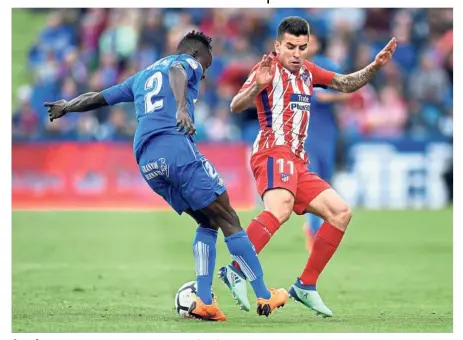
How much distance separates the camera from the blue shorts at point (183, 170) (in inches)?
291

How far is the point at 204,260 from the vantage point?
7684 mm

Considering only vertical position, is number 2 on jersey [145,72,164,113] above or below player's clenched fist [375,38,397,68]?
below

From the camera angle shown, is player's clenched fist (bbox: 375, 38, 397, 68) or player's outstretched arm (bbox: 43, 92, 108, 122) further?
player's clenched fist (bbox: 375, 38, 397, 68)

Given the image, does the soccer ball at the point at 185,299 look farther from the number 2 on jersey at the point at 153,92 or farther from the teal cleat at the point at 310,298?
the number 2 on jersey at the point at 153,92

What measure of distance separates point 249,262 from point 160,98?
4.53ft

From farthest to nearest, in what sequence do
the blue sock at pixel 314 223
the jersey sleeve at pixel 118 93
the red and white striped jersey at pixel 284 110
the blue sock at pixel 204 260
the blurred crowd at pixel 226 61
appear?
the blurred crowd at pixel 226 61 → the blue sock at pixel 314 223 → the red and white striped jersey at pixel 284 110 → the jersey sleeve at pixel 118 93 → the blue sock at pixel 204 260

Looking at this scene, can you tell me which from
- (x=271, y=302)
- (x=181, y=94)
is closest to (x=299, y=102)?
(x=181, y=94)

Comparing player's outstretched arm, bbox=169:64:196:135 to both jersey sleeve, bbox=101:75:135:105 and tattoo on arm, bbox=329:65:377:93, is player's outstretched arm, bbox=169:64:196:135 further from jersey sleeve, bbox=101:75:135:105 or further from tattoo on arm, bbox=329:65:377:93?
tattoo on arm, bbox=329:65:377:93

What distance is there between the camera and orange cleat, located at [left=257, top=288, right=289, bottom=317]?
7555 millimetres

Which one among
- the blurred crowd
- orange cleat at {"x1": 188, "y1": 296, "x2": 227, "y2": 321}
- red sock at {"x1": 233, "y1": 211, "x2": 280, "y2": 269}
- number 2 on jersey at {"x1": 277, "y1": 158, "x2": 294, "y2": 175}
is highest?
the blurred crowd

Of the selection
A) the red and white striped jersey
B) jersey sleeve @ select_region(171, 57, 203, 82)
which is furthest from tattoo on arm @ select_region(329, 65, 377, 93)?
jersey sleeve @ select_region(171, 57, 203, 82)

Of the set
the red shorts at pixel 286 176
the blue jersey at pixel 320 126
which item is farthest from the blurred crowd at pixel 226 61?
the red shorts at pixel 286 176

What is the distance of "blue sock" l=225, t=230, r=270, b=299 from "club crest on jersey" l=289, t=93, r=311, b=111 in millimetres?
1237

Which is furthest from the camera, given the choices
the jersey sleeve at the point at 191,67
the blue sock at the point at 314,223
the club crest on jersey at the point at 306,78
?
the blue sock at the point at 314,223
